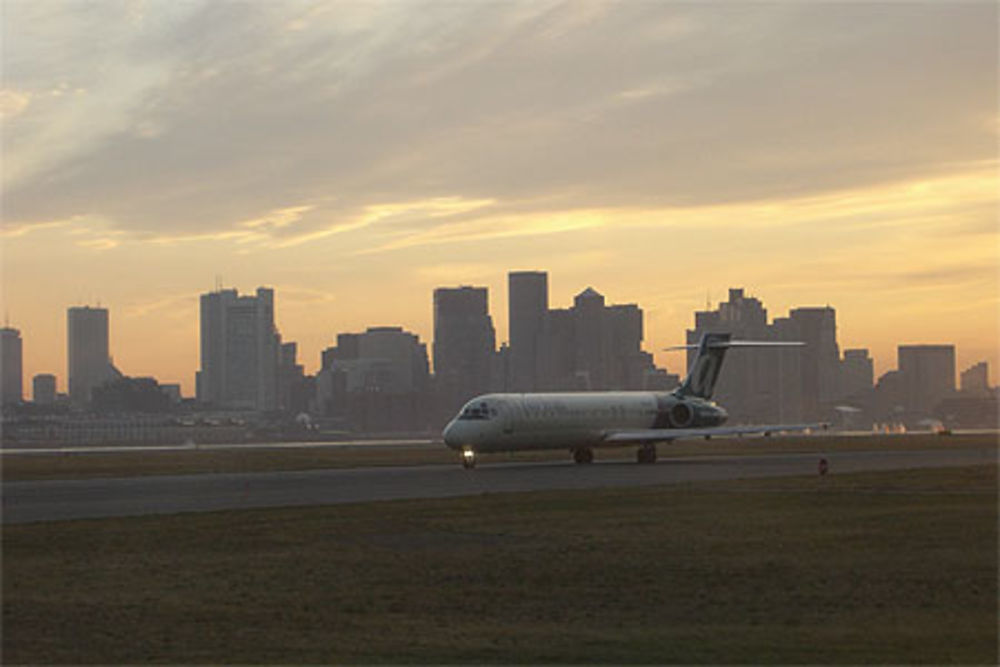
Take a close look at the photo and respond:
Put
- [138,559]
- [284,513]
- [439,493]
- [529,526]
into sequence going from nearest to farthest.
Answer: [138,559] → [529,526] → [284,513] → [439,493]

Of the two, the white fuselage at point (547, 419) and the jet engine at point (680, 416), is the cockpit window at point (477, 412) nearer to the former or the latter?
the white fuselage at point (547, 419)

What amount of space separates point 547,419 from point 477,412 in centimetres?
431

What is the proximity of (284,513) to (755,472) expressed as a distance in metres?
27.8

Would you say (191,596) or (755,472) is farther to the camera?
(755,472)

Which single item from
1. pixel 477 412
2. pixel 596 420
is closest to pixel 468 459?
pixel 477 412

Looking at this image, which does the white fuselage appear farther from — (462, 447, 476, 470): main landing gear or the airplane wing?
the airplane wing

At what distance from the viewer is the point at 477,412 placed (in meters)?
71.9

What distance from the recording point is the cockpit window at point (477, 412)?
7175 cm

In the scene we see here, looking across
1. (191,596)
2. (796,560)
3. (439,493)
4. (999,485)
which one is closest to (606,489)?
(439,493)

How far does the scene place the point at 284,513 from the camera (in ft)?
A: 132

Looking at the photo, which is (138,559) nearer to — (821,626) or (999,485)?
(821,626)

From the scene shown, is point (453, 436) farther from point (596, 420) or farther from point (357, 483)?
point (357, 483)

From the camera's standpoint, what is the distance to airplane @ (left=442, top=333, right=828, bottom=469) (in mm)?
71750

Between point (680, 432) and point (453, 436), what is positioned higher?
point (453, 436)
